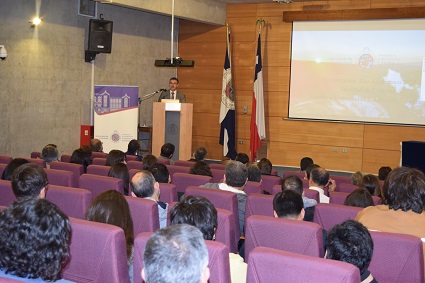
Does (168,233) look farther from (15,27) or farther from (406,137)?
(406,137)

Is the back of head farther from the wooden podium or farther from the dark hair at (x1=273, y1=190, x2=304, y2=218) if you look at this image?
the wooden podium

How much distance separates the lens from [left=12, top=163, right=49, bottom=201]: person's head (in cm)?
405

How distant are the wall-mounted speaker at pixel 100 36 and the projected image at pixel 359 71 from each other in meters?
3.72

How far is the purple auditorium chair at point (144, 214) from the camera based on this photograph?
145 inches

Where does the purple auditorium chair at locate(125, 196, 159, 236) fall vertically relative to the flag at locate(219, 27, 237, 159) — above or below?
below

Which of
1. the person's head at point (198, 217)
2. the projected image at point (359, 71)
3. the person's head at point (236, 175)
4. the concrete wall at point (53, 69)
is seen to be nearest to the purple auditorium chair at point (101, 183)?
the person's head at point (236, 175)

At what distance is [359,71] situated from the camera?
1177 centimetres

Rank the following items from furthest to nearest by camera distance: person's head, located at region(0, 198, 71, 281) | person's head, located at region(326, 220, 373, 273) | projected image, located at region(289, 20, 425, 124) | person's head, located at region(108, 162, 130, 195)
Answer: projected image, located at region(289, 20, 425, 124)
person's head, located at region(108, 162, 130, 195)
person's head, located at region(326, 220, 373, 273)
person's head, located at region(0, 198, 71, 281)

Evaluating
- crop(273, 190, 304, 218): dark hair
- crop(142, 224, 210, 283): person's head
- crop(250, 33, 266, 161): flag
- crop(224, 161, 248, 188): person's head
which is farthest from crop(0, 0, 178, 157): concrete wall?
crop(142, 224, 210, 283): person's head

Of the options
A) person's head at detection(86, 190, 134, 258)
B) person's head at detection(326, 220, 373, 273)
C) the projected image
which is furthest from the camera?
the projected image

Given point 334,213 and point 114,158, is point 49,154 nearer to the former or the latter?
point 114,158

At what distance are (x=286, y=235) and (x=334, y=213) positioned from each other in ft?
3.03

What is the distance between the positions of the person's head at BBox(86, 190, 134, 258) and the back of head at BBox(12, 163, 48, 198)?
101 cm

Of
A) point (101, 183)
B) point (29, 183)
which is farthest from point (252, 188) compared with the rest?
point (29, 183)
